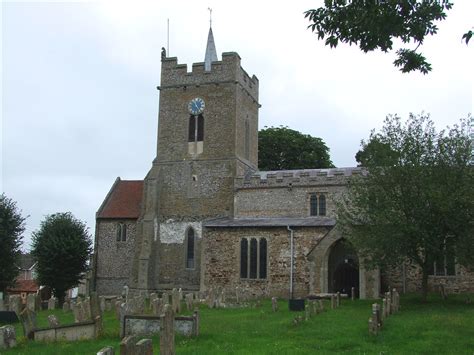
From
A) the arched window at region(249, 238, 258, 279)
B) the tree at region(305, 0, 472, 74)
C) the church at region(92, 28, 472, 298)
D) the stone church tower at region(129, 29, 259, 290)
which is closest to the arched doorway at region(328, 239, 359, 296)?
the church at region(92, 28, 472, 298)

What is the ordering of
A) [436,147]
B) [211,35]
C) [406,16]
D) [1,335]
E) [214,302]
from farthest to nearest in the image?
1. [211,35]
2. [214,302]
3. [436,147]
4. [1,335]
5. [406,16]

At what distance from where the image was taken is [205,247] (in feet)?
103

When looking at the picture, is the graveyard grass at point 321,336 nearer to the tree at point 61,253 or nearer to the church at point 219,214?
the church at point 219,214

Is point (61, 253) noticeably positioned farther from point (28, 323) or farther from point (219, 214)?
point (28, 323)

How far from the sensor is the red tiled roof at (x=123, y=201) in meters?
36.7

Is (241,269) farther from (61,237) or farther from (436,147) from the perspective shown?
(436,147)

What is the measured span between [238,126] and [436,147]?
15132 millimetres

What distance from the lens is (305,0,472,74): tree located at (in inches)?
300

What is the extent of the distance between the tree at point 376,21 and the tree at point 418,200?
1370 cm

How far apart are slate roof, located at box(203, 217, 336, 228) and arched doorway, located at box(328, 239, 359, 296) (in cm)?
148

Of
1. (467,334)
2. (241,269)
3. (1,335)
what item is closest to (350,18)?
(467,334)

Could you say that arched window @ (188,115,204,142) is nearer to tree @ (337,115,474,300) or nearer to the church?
the church

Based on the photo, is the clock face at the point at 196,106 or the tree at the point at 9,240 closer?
the tree at the point at 9,240

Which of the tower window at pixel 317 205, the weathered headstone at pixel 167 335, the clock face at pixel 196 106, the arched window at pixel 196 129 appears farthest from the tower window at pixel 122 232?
the weathered headstone at pixel 167 335
